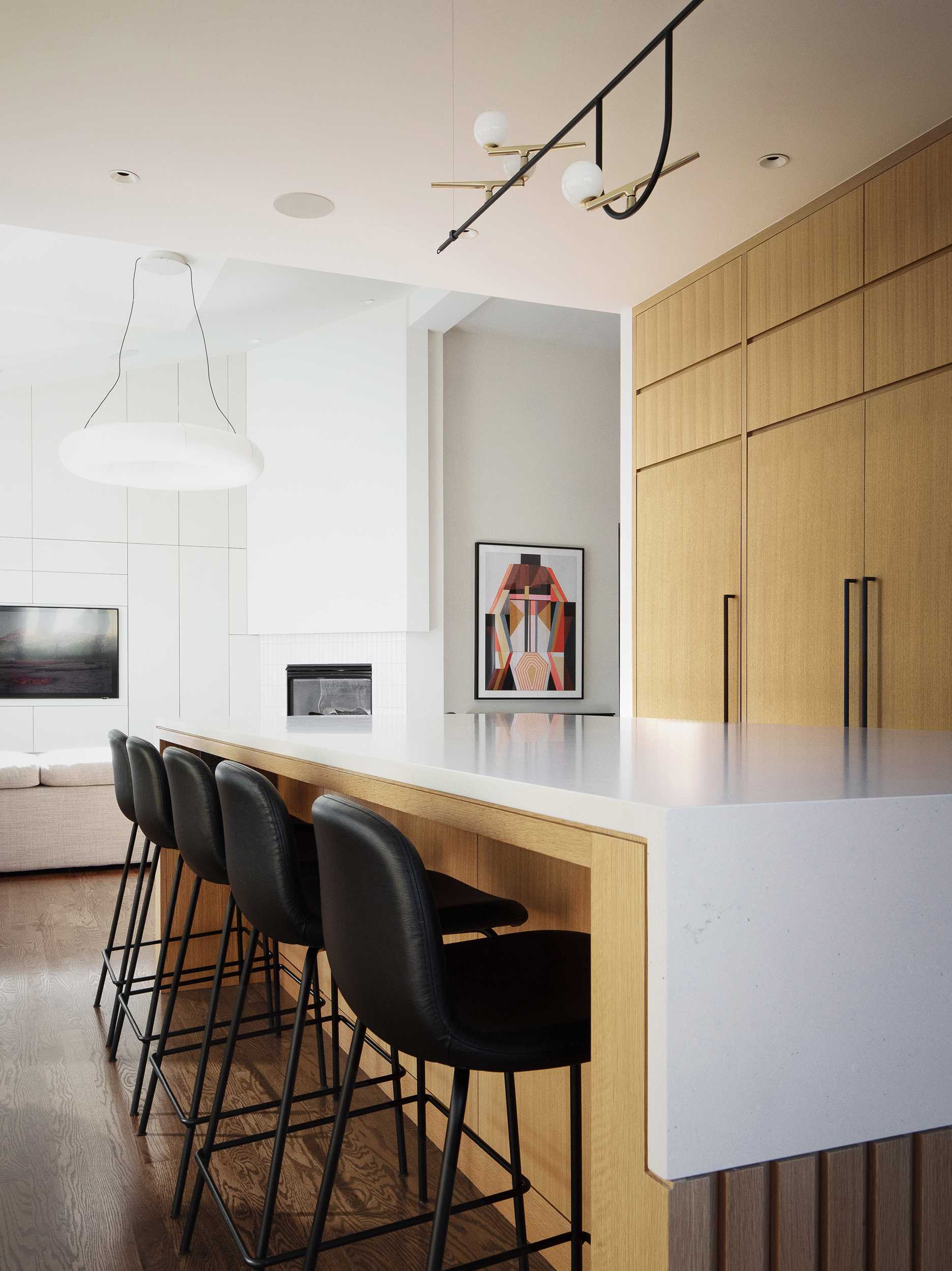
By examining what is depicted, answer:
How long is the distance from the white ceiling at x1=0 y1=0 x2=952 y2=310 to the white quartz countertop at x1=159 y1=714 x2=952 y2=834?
5.60ft

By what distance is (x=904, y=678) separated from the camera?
9.66 ft

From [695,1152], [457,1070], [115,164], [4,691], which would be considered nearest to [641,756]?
[457,1070]

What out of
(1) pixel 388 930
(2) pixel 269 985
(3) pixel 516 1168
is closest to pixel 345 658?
(2) pixel 269 985

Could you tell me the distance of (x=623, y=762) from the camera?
4.72 ft

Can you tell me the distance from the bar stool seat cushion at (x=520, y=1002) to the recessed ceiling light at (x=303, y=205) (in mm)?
2607

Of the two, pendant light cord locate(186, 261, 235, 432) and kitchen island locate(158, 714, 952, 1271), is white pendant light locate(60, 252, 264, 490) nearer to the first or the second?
pendant light cord locate(186, 261, 235, 432)

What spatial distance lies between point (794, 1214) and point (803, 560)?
262 cm

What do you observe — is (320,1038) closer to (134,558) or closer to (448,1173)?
(448,1173)

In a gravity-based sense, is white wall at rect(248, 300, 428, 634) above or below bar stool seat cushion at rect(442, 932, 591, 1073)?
above

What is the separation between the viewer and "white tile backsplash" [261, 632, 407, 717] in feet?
24.5

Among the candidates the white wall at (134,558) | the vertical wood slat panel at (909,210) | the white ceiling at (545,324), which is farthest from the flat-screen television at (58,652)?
the vertical wood slat panel at (909,210)

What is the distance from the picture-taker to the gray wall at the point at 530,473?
7730 mm

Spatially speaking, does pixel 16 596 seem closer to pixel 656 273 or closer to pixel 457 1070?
pixel 656 273

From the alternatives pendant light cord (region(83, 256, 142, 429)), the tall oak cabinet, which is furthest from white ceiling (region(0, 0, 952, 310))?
pendant light cord (region(83, 256, 142, 429))
